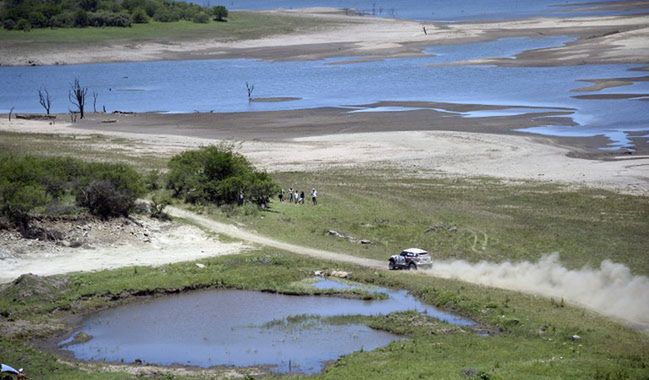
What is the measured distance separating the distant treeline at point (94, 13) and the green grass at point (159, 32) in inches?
66.6

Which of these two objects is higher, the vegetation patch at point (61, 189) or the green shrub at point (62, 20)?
the green shrub at point (62, 20)

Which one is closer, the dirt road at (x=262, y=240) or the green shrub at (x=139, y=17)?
the dirt road at (x=262, y=240)

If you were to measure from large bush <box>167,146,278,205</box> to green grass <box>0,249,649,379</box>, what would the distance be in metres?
10.1

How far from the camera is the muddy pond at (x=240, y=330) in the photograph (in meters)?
35.4

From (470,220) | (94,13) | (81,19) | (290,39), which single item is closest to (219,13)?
(290,39)

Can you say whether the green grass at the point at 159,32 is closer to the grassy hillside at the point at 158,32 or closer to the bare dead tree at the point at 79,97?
the grassy hillside at the point at 158,32

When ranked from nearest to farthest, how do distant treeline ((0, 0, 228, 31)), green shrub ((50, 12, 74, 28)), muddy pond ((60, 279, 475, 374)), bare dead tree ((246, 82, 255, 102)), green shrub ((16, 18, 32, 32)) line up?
muddy pond ((60, 279, 475, 374)), bare dead tree ((246, 82, 255, 102)), green shrub ((16, 18, 32, 32)), green shrub ((50, 12, 74, 28)), distant treeline ((0, 0, 228, 31))

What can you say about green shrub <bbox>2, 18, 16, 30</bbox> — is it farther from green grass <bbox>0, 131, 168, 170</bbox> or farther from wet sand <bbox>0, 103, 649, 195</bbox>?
green grass <bbox>0, 131, 168, 170</bbox>

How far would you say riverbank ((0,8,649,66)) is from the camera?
153000 mm

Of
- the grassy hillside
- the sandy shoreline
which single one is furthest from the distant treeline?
the sandy shoreline

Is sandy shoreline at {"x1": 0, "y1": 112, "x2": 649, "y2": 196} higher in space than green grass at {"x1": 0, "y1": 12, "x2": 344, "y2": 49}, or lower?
lower

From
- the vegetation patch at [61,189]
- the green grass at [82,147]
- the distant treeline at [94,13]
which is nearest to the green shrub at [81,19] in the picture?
the distant treeline at [94,13]

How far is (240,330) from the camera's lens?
38.6m

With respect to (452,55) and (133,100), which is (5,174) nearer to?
(133,100)
